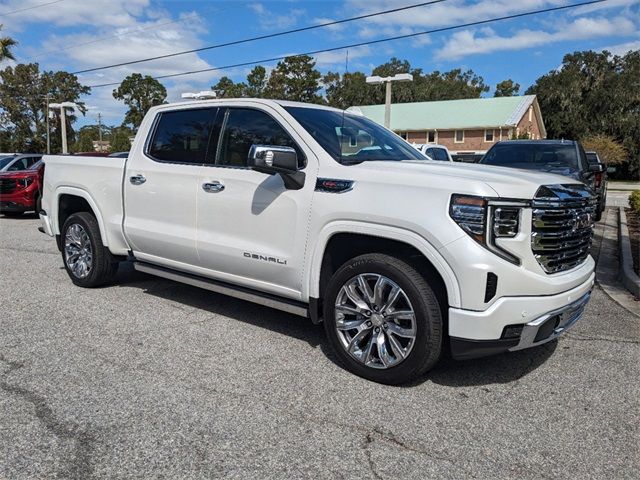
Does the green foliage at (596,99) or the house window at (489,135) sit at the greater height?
the green foliage at (596,99)

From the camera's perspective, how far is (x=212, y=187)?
15.9 ft

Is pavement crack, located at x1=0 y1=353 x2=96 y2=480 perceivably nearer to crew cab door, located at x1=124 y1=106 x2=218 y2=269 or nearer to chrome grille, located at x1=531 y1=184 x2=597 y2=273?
crew cab door, located at x1=124 y1=106 x2=218 y2=269

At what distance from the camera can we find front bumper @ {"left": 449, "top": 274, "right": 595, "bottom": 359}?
3486mm

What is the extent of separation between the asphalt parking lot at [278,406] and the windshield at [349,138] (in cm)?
162

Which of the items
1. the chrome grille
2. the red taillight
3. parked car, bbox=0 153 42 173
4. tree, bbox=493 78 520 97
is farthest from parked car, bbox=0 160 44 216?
tree, bbox=493 78 520 97

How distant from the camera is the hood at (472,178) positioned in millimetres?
3508

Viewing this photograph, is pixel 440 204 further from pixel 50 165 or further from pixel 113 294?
pixel 50 165

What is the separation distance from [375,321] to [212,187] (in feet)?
6.20

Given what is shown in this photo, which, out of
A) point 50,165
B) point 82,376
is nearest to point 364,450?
point 82,376

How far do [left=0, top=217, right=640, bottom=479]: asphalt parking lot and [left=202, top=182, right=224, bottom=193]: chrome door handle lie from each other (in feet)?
4.09

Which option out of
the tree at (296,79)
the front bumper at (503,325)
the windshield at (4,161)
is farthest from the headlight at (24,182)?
the tree at (296,79)

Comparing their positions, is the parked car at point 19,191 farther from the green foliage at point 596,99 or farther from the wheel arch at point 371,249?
the green foliage at point 596,99

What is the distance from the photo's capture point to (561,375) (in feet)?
13.6

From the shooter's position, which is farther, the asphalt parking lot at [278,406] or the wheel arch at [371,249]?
the wheel arch at [371,249]
